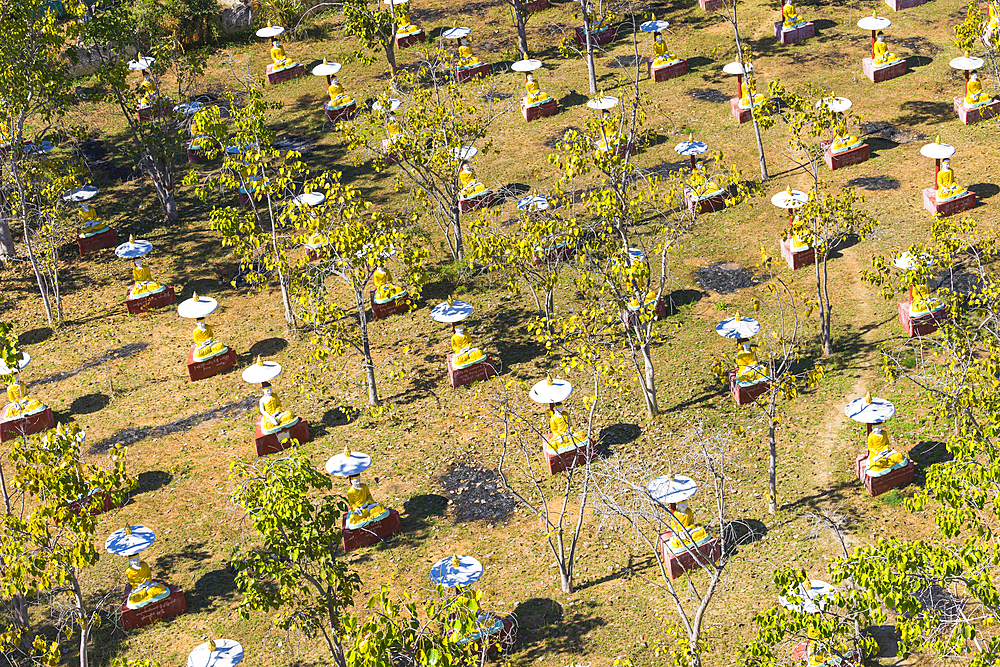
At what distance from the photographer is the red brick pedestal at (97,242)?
45.6 meters

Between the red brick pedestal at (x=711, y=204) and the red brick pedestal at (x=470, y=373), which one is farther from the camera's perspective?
the red brick pedestal at (x=711, y=204)

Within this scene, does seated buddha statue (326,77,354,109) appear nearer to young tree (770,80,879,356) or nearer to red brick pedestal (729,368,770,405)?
young tree (770,80,879,356)

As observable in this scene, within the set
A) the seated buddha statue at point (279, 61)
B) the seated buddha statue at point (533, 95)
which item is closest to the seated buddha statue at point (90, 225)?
the seated buddha statue at point (279, 61)

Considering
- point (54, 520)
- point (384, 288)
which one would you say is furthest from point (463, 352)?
point (54, 520)

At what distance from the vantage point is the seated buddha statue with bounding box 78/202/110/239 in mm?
45656

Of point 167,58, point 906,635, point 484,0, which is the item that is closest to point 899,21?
point 484,0

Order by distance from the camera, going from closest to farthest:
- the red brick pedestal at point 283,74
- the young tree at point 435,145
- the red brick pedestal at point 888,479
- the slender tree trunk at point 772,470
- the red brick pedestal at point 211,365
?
the slender tree trunk at point 772,470
the red brick pedestal at point 888,479
the red brick pedestal at point 211,365
the young tree at point 435,145
the red brick pedestal at point 283,74

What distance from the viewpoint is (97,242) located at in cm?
4578

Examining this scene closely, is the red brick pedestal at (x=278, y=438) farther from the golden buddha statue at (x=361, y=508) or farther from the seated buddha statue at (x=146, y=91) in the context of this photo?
the seated buddha statue at (x=146, y=91)

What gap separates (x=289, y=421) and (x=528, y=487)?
23.9 ft

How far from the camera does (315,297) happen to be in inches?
1371

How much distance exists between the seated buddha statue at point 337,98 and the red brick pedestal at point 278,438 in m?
21.1

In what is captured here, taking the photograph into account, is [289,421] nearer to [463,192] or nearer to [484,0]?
[463,192]

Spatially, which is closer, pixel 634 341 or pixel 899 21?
pixel 634 341
